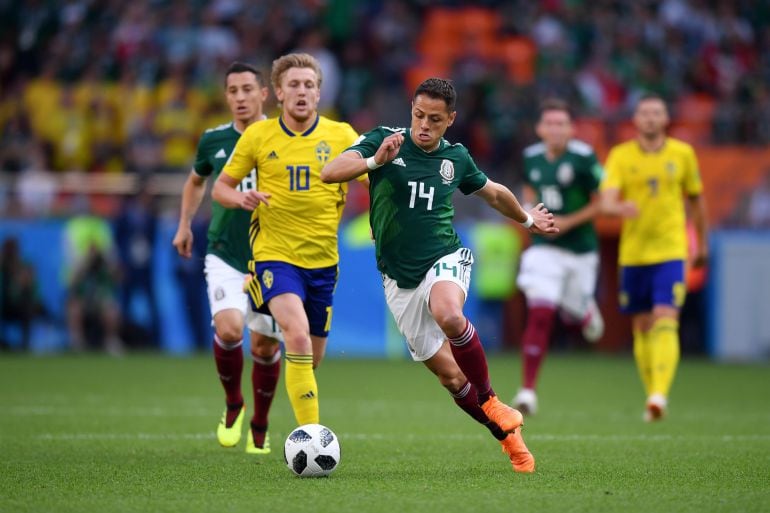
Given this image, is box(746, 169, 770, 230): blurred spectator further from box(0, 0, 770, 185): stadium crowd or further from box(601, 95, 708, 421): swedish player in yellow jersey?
box(601, 95, 708, 421): swedish player in yellow jersey

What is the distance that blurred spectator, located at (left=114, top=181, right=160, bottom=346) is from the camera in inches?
741

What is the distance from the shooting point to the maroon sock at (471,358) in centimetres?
715

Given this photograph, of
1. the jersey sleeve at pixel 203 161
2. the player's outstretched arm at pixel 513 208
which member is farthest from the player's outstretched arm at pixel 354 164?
the jersey sleeve at pixel 203 161

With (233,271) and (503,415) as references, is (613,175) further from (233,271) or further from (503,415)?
(503,415)

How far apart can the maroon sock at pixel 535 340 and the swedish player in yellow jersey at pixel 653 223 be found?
702 millimetres

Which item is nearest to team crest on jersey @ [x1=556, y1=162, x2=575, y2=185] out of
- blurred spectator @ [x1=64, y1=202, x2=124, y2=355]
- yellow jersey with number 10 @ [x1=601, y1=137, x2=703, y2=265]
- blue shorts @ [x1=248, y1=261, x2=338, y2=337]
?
yellow jersey with number 10 @ [x1=601, y1=137, x2=703, y2=265]

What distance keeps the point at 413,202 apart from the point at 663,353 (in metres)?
4.31

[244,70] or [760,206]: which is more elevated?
[244,70]

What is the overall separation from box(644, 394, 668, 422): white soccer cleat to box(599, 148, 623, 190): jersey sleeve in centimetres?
189

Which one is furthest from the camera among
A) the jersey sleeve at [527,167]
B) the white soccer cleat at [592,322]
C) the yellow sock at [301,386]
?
the white soccer cleat at [592,322]

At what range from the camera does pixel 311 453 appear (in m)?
6.82

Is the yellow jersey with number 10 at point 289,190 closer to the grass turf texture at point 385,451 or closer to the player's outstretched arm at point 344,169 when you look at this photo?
the player's outstretched arm at point 344,169

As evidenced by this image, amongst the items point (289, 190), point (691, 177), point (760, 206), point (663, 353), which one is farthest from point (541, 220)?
point (760, 206)

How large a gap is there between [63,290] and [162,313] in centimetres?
146
